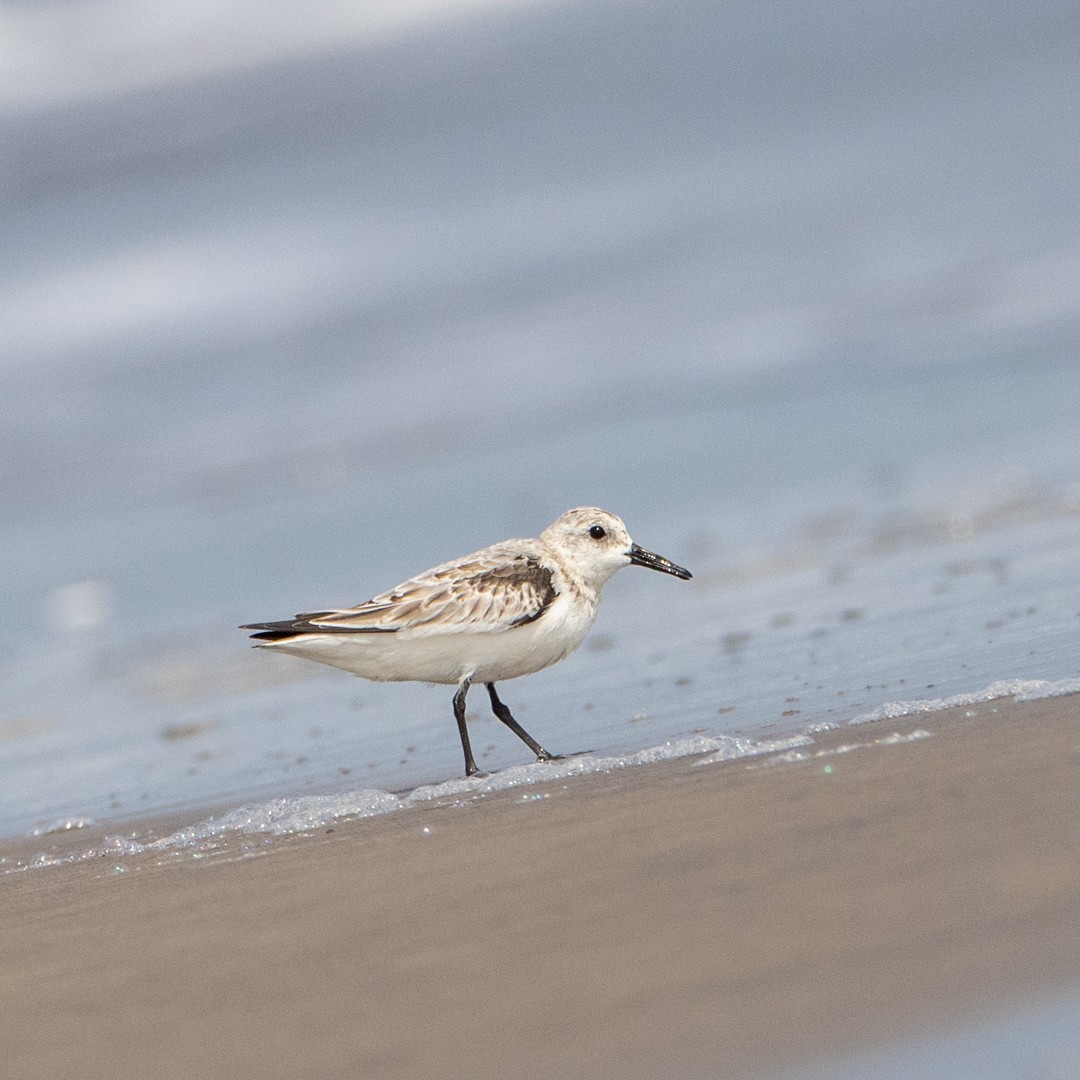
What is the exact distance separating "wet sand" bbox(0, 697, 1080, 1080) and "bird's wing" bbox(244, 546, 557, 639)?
120cm

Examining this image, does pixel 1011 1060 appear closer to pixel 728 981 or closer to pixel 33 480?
pixel 728 981

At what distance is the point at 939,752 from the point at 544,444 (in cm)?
950

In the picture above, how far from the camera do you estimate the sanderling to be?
6051 mm

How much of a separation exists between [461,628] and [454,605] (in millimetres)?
97

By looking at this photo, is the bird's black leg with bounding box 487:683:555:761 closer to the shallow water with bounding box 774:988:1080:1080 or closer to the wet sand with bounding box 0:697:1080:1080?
the wet sand with bounding box 0:697:1080:1080

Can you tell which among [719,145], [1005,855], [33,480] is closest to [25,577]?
[33,480]

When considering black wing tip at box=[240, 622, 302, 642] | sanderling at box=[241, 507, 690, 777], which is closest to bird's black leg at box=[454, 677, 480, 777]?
sanderling at box=[241, 507, 690, 777]

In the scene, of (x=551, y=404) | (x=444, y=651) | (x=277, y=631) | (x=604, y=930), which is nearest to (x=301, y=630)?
(x=277, y=631)

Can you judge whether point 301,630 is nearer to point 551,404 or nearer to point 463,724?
point 463,724

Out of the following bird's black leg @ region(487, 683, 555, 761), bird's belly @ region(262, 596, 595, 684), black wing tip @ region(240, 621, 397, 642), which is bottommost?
bird's black leg @ region(487, 683, 555, 761)

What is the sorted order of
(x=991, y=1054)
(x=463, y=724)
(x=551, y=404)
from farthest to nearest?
(x=551, y=404) → (x=463, y=724) → (x=991, y=1054)

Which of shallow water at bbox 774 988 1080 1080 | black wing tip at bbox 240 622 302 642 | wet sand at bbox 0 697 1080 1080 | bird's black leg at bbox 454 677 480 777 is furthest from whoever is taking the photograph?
black wing tip at bbox 240 622 302 642

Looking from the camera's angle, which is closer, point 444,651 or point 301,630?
point 301,630

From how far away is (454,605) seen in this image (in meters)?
6.17
